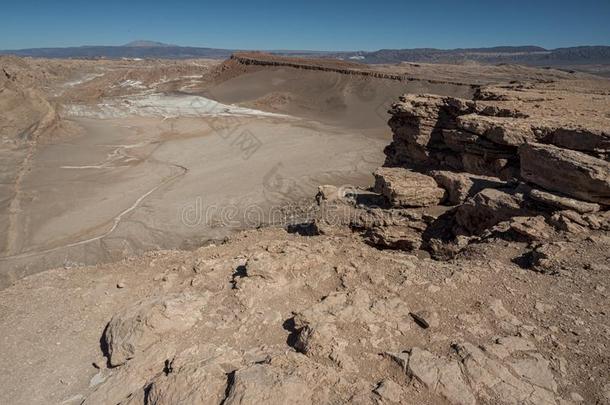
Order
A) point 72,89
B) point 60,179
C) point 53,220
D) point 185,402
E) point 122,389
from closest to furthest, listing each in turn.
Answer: point 185,402
point 122,389
point 53,220
point 60,179
point 72,89

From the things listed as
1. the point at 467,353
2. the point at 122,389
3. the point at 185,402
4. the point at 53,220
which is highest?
the point at 467,353

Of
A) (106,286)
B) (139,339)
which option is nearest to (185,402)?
(139,339)

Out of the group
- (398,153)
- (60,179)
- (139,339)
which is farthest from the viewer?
(60,179)

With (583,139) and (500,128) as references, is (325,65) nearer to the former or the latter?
(500,128)

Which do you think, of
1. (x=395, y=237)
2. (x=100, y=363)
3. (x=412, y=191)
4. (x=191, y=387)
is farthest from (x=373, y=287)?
(x=412, y=191)

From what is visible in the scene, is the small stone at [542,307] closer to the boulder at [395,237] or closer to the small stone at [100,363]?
the boulder at [395,237]

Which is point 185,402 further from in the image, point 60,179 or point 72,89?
point 72,89
